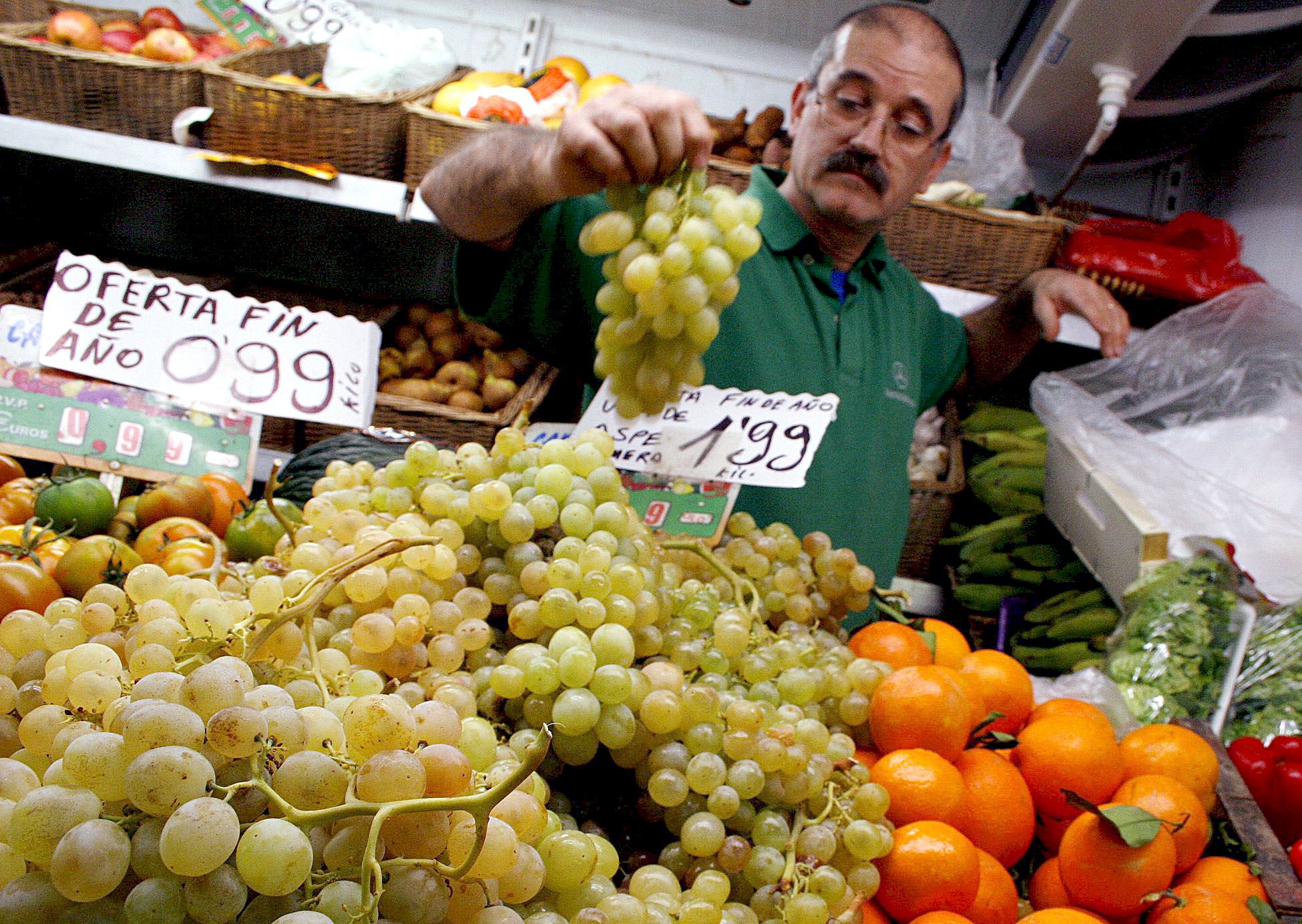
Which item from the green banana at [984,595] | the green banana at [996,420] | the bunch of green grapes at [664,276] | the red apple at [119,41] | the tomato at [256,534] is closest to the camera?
the bunch of green grapes at [664,276]

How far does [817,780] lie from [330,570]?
37 cm

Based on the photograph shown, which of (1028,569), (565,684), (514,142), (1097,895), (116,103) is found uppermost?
(514,142)

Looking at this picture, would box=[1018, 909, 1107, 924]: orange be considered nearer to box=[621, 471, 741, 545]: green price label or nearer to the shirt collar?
box=[621, 471, 741, 545]: green price label

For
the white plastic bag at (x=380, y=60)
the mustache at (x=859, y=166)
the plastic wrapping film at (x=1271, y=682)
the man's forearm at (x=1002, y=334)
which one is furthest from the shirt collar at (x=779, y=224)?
the plastic wrapping film at (x=1271, y=682)

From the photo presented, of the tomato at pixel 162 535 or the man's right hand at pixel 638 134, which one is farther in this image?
the tomato at pixel 162 535

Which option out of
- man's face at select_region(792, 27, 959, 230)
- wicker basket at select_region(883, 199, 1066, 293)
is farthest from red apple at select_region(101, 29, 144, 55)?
wicker basket at select_region(883, 199, 1066, 293)

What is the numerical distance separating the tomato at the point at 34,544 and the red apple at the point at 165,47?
1.35 meters

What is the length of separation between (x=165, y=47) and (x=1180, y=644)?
2309mm

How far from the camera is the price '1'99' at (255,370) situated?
1.13 m

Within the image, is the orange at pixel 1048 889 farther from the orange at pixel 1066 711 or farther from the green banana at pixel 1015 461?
the green banana at pixel 1015 461

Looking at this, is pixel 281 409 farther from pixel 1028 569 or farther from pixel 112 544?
pixel 1028 569

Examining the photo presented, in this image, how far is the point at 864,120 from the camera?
1.47 meters

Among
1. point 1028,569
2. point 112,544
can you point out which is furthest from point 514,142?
point 1028,569

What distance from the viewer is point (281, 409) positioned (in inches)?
44.3
